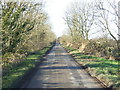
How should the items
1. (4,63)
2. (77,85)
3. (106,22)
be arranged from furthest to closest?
(106,22) → (4,63) → (77,85)

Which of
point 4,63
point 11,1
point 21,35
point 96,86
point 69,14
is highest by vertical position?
point 69,14

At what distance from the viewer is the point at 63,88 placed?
1097 centimetres

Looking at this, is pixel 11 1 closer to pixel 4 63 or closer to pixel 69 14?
pixel 4 63

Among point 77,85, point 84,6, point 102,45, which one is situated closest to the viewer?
point 77,85

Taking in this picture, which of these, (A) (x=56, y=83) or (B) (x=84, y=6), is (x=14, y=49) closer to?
(A) (x=56, y=83)

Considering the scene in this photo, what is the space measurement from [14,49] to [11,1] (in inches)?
160

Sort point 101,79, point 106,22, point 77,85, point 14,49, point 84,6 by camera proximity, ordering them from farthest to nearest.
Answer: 1. point 84,6
2. point 106,22
3. point 14,49
4. point 101,79
5. point 77,85

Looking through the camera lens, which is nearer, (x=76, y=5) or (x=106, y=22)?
(x=106, y=22)

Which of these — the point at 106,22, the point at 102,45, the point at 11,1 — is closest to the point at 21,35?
the point at 11,1

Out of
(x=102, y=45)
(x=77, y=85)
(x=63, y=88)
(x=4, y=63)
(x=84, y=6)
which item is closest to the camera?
(x=63, y=88)

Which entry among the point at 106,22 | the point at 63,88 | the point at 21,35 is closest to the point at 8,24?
the point at 21,35

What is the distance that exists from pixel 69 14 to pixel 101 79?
48050 millimetres

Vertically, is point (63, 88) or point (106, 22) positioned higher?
point (106, 22)

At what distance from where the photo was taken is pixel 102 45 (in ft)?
104
